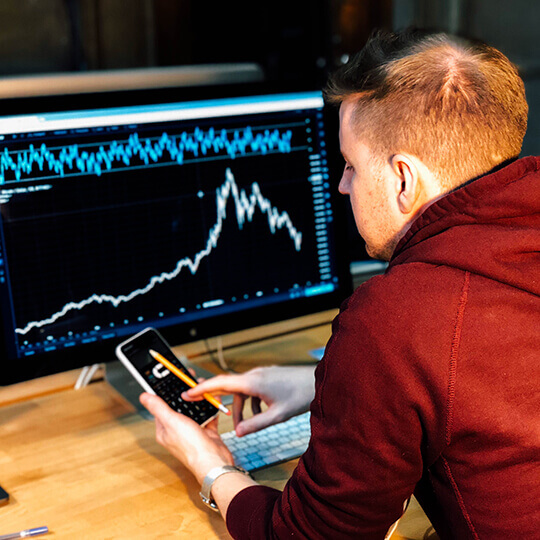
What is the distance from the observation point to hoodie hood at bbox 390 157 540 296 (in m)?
0.70

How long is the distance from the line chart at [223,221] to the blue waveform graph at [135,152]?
0.17 feet

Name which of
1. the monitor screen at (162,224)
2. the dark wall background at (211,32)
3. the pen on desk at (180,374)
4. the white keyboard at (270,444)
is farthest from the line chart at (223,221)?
the dark wall background at (211,32)

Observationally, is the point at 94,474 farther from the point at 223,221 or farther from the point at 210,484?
the point at 223,221

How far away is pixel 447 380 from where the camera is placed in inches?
27.1

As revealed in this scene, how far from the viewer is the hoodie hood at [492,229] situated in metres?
0.70

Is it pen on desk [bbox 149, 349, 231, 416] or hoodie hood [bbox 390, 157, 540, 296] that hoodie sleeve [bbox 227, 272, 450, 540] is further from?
pen on desk [bbox 149, 349, 231, 416]

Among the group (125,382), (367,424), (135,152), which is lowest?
(125,382)

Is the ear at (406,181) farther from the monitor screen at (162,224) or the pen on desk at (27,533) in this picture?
the pen on desk at (27,533)

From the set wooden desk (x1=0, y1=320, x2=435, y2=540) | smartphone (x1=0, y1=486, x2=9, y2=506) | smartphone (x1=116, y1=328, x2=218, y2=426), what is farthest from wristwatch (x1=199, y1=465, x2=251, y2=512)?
smartphone (x1=0, y1=486, x2=9, y2=506)

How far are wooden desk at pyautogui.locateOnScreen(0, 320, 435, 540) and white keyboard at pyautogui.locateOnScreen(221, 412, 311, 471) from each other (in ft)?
0.06

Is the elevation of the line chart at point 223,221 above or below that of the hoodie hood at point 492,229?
below

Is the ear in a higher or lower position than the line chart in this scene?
higher

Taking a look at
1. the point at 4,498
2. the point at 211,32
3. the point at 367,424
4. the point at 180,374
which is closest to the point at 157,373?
the point at 180,374

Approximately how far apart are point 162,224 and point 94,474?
39cm
